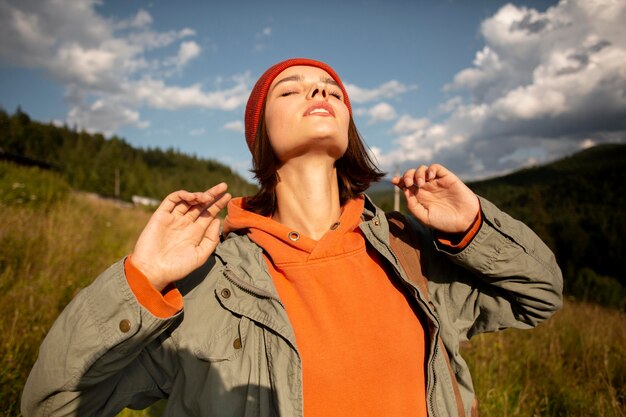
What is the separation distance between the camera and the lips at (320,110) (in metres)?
2.06

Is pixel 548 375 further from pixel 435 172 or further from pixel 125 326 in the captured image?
pixel 125 326

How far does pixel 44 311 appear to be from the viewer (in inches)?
136

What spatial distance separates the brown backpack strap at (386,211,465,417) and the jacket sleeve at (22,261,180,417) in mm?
1183

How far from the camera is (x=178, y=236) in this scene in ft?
5.13

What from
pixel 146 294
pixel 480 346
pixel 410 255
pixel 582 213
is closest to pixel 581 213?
pixel 582 213

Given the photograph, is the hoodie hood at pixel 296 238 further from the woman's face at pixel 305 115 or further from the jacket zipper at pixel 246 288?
the woman's face at pixel 305 115

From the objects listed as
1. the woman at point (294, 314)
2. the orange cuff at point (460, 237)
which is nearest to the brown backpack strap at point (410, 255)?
the woman at point (294, 314)

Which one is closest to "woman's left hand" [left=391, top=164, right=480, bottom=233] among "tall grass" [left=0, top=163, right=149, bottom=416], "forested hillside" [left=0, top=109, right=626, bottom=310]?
"tall grass" [left=0, top=163, right=149, bottom=416]

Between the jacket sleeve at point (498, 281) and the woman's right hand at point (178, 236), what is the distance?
1.18 meters

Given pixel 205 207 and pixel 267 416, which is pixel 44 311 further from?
pixel 267 416

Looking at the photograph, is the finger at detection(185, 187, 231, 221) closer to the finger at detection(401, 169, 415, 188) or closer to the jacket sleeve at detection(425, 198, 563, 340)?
the finger at detection(401, 169, 415, 188)

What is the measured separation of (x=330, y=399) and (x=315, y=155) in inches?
55.7

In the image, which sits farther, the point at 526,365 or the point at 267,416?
the point at 526,365

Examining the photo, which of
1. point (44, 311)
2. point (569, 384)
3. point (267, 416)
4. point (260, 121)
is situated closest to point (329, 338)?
point (267, 416)
